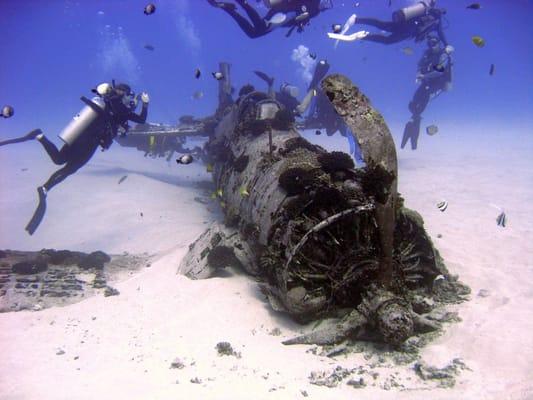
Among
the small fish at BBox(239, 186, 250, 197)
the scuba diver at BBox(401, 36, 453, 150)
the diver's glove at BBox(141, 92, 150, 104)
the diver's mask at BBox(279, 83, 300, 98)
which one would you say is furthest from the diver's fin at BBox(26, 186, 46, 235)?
the scuba diver at BBox(401, 36, 453, 150)

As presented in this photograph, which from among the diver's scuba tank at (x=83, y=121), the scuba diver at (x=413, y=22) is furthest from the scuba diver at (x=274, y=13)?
the scuba diver at (x=413, y=22)

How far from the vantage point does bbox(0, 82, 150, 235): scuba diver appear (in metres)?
9.35

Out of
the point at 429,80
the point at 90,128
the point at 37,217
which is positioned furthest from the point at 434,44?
the point at 37,217

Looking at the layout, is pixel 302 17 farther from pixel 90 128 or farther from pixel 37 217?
pixel 37 217

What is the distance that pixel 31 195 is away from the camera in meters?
13.4

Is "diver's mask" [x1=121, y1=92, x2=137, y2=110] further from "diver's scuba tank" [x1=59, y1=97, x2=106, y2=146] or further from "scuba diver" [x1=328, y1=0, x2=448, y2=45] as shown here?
"scuba diver" [x1=328, y1=0, x2=448, y2=45]

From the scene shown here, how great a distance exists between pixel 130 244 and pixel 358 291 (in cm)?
640

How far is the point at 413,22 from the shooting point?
52.4 feet

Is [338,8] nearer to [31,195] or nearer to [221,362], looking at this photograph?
[31,195]

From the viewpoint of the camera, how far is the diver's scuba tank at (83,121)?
9367 mm

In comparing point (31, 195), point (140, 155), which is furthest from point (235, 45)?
point (31, 195)

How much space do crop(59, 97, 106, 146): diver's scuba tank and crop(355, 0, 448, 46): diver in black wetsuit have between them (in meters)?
11.7

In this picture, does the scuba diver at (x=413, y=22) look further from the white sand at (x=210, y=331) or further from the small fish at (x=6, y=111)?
the small fish at (x=6, y=111)

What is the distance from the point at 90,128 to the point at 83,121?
9.5 inches
